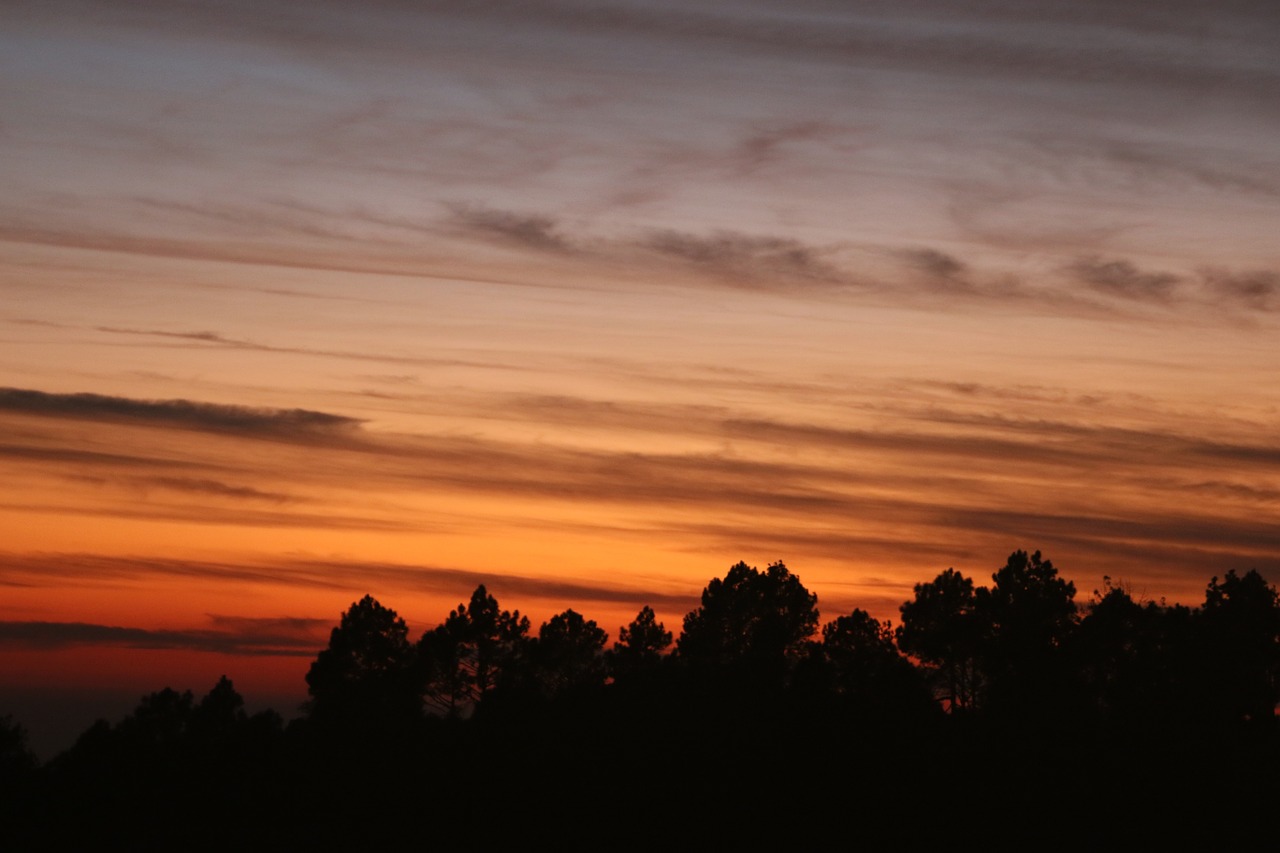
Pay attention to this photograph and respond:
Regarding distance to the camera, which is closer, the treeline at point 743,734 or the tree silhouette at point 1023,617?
the treeline at point 743,734

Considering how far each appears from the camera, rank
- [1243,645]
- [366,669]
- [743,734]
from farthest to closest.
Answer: [366,669]
[1243,645]
[743,734]

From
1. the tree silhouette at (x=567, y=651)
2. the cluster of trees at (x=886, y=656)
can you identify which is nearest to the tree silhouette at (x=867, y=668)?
the cluster of trees at (x=886, y=656)

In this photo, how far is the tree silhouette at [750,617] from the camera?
133625 millimetres

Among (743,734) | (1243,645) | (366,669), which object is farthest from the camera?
(366,669)

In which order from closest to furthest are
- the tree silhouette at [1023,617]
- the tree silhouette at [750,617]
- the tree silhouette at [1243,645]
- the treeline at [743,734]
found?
the treeline at [743,734], the tree silhouette at [1243,645], the tree silhouette at [1023,617], the tree silhouette at [750,617]

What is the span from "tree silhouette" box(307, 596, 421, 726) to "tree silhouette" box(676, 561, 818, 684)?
74.8 ft

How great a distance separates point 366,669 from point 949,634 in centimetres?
4696

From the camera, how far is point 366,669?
133 m

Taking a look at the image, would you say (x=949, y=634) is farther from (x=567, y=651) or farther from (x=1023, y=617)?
(x=567, y=651)

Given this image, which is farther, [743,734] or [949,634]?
[949,634]

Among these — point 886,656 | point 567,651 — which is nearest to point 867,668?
point 886,656

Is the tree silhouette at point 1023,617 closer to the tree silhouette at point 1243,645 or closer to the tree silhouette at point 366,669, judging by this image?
the tree silhouette at point 1243,645

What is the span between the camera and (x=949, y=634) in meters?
123

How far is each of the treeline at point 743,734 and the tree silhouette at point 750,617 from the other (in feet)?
0.69
